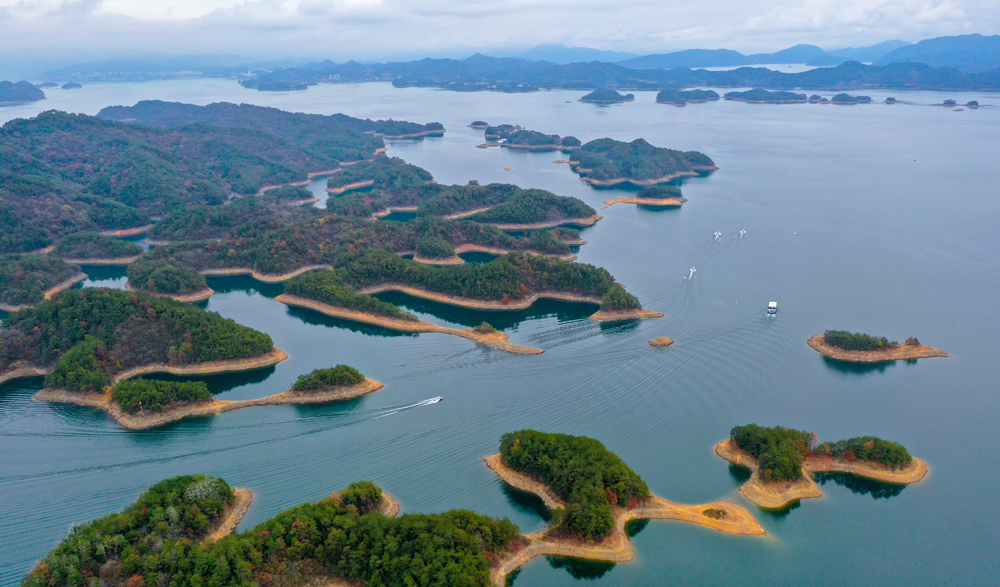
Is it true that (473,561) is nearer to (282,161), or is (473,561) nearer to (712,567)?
(712,567)

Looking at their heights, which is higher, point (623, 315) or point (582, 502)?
point (623, 315)

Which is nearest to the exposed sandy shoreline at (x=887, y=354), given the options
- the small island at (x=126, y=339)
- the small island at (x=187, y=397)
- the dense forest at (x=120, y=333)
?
the small island at (x=187, y=397)

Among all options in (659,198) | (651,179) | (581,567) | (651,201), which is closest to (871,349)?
(581,567)

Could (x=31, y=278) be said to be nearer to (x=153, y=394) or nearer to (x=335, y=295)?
(x=335, y=295)

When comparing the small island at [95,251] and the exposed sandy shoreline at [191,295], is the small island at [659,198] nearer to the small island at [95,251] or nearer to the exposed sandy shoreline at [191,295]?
the exposed sandy shoreline at [191,295]

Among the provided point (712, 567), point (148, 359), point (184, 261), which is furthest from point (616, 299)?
point (184, 261)

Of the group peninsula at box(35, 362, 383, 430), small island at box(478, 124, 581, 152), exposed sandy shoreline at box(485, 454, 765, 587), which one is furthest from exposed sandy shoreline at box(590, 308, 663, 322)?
small island at box(478, 124, 581, 152)
